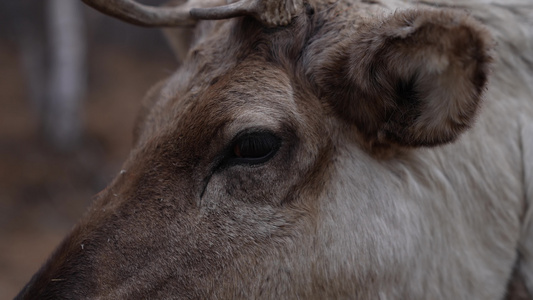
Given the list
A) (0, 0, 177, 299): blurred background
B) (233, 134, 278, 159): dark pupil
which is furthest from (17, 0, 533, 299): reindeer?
(0, 0, 177, 299): blurred background

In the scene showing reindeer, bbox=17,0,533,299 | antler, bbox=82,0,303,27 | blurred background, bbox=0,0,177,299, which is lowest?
blurred background, bbox=0,0,177,299

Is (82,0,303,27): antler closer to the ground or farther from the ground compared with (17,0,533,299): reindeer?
farther from the ground

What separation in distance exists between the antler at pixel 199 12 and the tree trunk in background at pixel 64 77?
9901 mm

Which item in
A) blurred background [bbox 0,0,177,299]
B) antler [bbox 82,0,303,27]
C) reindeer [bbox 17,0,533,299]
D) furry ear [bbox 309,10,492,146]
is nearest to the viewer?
furry ear [bbox 309,10,492,146]

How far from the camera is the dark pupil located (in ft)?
7.61

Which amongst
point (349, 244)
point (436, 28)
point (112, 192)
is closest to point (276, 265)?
point (349, 244)

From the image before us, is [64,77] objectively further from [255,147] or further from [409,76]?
[409,76]

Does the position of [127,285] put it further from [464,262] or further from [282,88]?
[464,262]

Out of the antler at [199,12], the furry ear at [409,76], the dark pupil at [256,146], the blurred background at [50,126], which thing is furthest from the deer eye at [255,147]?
the blurred background at [50,126]

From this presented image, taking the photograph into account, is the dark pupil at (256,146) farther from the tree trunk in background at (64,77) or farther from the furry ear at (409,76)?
the tree trunk in background at (64,77)

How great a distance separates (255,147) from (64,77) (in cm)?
1070

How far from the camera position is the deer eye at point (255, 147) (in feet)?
7.60

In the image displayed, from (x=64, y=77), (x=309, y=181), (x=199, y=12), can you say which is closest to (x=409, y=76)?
(x=309, y=181)

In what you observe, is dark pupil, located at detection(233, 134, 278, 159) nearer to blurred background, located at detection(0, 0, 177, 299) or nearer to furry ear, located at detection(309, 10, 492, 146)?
furry ear, located at detection(309, 10, 492, 146)
